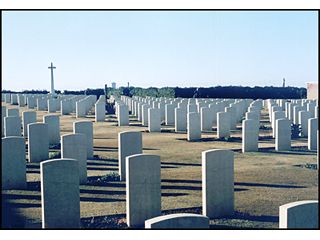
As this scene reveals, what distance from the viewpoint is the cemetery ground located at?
7.76 m

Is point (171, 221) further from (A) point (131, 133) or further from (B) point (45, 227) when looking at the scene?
(A) point (131, 133)

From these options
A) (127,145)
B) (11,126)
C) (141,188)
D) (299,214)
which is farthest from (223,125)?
(299,214)

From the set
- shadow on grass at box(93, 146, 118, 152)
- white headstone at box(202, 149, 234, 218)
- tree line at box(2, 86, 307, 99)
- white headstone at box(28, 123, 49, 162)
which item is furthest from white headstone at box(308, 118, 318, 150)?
tree line at box(2, 86, 307, 99)

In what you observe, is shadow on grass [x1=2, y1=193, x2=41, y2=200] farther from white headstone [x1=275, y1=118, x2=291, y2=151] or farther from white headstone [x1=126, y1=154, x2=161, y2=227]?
white headstone [x1=275, y1=118, x2=291, y2=151]

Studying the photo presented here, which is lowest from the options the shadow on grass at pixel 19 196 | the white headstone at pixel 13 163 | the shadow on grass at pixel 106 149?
the shadow on grass at pixel 19 196

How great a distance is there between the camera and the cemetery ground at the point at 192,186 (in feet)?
25.5

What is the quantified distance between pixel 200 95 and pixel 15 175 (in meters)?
44.4

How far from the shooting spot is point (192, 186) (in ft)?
32.1

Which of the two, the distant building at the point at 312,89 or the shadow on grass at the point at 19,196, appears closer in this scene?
the shadow on grass at the point at 19,196

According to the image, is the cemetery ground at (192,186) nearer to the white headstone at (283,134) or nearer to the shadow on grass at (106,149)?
the shadow on grass at (106,149)

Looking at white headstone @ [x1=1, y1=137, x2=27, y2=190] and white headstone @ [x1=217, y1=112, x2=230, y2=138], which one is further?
white headstone @ [x1=217, y1=112, x2=230, y2=138]

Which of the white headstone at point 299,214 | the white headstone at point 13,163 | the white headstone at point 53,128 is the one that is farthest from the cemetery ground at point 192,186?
the white headstone at point 299,214

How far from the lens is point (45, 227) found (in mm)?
7137

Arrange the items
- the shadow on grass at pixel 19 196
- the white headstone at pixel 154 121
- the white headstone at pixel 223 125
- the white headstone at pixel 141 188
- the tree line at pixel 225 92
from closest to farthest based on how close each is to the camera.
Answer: the white headstone at pixel 141 188 < the shadow on grass at pixel 19 196 < the white headstone at pixel 223 125 < the white headstone at pixel 154 121 < the tree line at pixel 225 92
